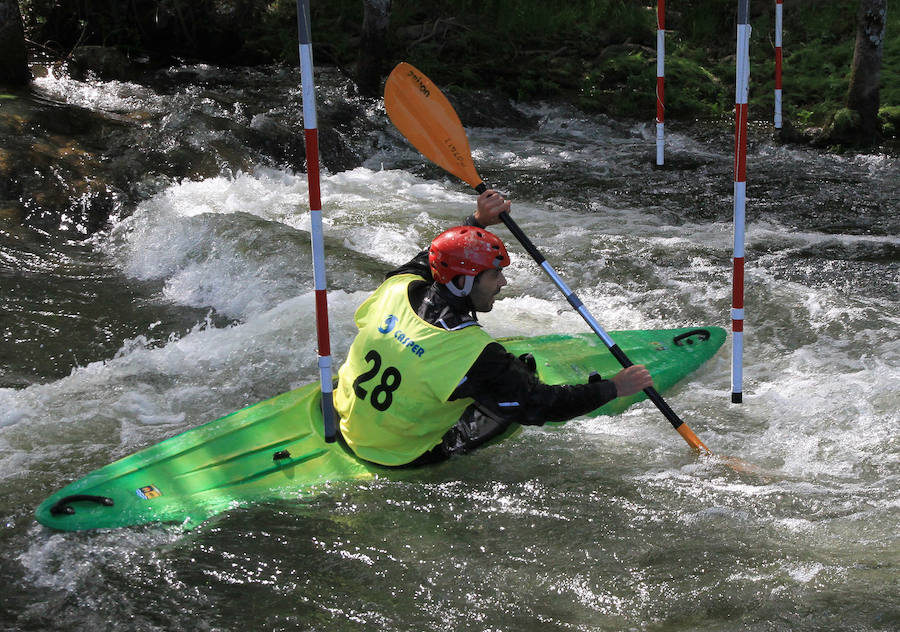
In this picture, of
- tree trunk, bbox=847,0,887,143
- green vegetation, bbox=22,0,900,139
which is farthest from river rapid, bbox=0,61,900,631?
green vegetation, bbox=22,0,900,139

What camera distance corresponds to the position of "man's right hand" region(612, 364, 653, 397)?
10.5 feet

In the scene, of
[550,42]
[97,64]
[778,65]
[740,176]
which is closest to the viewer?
[740,176]

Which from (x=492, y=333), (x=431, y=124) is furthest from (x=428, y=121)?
(x=492, y=333)

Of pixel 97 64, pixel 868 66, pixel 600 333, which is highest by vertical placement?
pixel 97 64

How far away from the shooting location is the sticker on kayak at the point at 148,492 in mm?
3098

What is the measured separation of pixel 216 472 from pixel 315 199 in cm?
103

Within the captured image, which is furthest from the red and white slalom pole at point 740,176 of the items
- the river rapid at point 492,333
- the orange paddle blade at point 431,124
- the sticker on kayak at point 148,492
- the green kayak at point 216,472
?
the sticker on kayak at point 148,492

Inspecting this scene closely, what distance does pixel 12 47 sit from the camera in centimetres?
828

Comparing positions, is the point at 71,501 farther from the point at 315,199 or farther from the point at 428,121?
the point at 428,121

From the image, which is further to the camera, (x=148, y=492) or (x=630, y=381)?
(x=630, y=381)

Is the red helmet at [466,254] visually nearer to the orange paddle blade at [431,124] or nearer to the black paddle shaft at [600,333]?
the black paddle shaft at [600,333]

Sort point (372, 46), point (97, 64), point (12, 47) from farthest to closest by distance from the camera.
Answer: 1. point (372, 46)
2. point (97, 64)
3. point (12, 47)

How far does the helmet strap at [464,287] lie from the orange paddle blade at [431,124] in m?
1.42

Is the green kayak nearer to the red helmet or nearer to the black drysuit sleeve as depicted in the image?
the black drysuit sleeve
